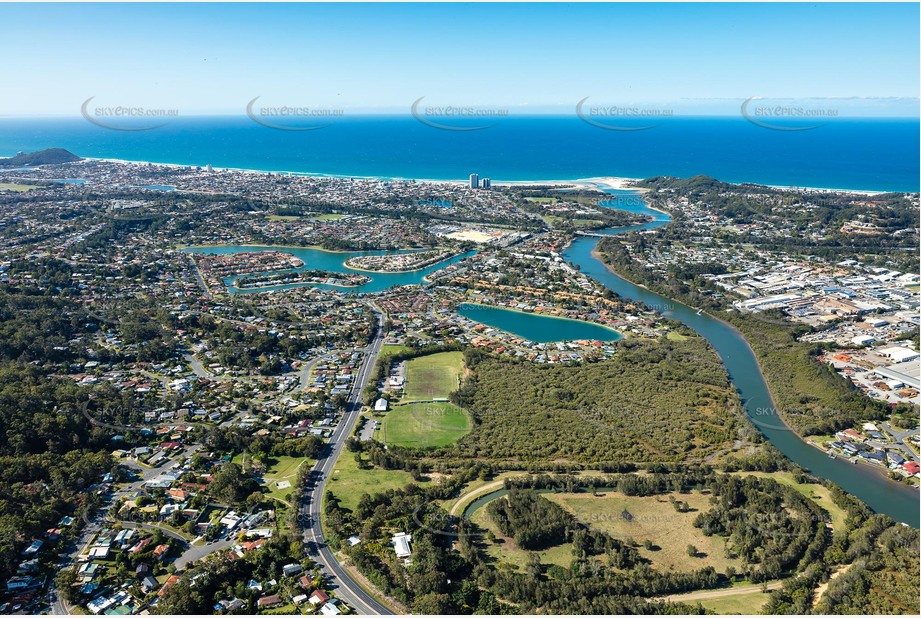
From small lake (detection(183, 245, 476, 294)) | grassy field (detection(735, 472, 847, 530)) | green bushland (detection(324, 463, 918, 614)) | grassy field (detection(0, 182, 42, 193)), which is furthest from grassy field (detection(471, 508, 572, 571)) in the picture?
grassy field (detection(0, 182, 42, 193))

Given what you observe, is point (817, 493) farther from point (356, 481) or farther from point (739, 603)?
point (356, 481)

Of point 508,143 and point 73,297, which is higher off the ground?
point 508,143

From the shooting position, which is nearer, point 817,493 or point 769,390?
point 817,493

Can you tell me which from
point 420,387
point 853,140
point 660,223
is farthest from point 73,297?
point 853,140

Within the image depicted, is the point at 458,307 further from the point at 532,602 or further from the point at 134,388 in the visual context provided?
the point at 532,602

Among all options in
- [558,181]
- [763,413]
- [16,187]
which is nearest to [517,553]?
[763,413]

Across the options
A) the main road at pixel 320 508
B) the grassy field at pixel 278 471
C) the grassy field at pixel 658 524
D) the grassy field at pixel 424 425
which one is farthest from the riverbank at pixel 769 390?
the grassy field at pixel 278 471
